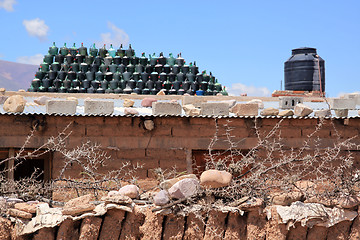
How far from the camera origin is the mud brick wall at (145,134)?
9148 mm

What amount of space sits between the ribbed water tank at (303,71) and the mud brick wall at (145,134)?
20496 mm

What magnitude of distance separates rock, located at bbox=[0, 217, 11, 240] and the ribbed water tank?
26642mm

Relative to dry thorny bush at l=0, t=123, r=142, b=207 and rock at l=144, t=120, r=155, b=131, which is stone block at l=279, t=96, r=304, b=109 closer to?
rock at l=144, t=120, r=155, b=131

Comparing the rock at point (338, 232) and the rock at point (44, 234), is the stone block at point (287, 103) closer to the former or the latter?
the rock at point (338, 232)

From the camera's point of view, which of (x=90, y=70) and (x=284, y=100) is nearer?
(x=284, y=100)

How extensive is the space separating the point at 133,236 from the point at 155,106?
17.3ft

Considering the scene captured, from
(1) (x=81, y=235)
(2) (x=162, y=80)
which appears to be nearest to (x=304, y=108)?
(1) (x=81, y=235)

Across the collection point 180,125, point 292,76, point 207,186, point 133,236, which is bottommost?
point 133,236

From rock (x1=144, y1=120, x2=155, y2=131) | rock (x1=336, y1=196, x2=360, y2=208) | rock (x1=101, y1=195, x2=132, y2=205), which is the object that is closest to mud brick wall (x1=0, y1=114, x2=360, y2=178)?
rock (x1=144, y1=120, x2=155, y2=131)

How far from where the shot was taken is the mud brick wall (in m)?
9.15

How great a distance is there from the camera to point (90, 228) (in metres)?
4.33

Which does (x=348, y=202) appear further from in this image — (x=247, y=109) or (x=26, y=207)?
(x=247, y=109)

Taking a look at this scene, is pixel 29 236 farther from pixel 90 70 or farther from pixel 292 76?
pixel 90 70

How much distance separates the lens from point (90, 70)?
33.8 metres
